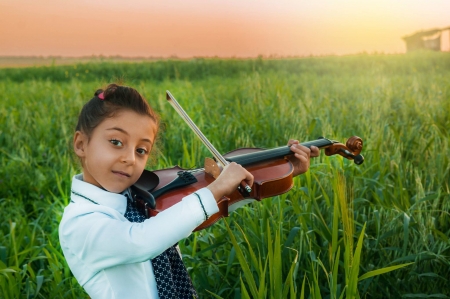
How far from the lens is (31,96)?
7.19 meters

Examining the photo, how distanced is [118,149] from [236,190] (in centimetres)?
48

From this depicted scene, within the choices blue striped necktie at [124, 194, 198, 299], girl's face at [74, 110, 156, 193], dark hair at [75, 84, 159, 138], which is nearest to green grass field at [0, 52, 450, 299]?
blue striped necktie at [124, 194, 198, 299]

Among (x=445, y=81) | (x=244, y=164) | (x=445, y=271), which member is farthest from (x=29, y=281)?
(x=445, y=81)

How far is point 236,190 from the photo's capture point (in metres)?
1.72

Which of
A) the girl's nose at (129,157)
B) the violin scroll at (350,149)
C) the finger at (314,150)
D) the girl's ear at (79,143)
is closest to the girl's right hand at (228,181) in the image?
the girl's nose at (129,157)

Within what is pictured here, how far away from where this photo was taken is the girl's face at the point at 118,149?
1394mm

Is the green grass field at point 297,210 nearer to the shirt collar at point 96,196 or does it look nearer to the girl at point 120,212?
the girl at point 120,212

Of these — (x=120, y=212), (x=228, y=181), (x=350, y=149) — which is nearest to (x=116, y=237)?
(x=120, y=212)

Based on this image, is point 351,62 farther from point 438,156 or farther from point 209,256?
point 209,256

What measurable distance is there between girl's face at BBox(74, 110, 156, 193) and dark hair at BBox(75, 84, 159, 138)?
0.02 meters

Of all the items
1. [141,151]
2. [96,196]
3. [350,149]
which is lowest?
[350,149]

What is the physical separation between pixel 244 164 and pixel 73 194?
2.47 ft

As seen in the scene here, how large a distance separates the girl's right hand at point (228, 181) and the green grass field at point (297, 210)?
8 cm

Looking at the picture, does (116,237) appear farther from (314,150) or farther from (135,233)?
(314,150)
